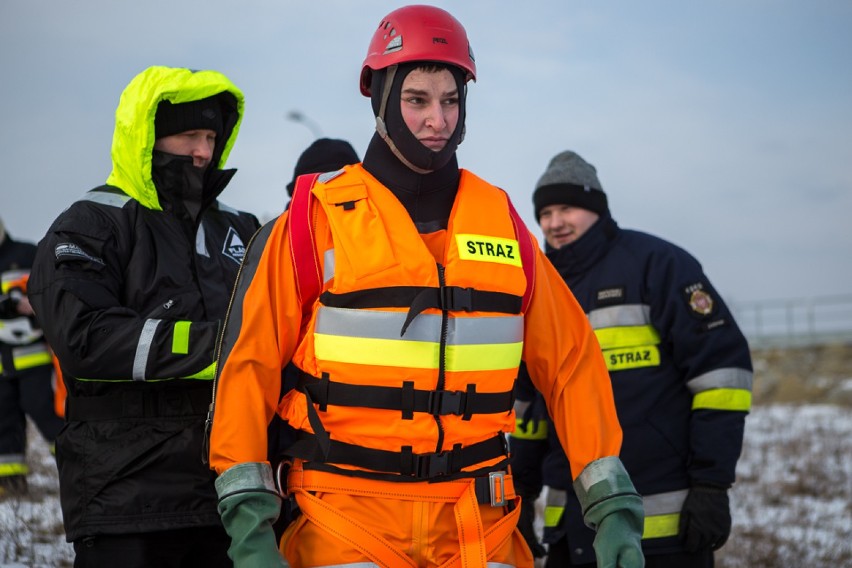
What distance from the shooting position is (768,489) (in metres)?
10.7

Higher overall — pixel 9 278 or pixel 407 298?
pixel 407 298

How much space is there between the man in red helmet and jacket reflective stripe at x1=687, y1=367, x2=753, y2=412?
1687 mm

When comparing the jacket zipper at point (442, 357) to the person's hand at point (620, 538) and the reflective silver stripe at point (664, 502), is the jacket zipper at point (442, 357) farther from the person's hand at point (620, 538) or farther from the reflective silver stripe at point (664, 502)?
the reflective silver stripe at point (664, 502)

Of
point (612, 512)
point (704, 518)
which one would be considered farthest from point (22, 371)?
point (612, 512)

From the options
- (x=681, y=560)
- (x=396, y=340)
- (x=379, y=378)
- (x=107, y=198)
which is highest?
(x=107, y=198)

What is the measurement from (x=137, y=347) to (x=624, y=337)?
2457 millimetres

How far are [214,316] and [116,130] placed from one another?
91cm

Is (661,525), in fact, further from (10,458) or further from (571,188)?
(10,458)

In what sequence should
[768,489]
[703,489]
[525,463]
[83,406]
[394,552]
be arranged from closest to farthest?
A: [394,552] → [83,406] → [703,489] → [525,463] → [768,489]

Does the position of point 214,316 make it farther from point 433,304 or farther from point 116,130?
point 433,304

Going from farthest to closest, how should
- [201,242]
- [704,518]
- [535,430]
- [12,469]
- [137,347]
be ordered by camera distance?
[12,469], [535,430], [704,518], [201,242], [137,347]

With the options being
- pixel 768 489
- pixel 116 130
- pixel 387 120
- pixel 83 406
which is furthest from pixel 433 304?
pixel 768 489

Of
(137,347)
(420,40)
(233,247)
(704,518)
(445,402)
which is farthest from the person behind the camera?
(704,518)

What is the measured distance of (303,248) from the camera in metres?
2.83
